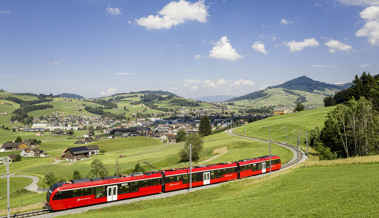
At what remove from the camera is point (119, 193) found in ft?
107

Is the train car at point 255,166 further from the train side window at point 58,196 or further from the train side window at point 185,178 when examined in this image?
the train side window at point 58,196

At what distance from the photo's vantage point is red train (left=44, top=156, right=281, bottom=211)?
1153 inches

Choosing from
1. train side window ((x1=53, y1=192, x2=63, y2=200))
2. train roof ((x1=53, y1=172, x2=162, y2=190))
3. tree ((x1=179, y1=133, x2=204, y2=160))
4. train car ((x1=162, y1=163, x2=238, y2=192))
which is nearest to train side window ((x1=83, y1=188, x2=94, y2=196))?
train roof ((x1=53, y1=172, x2=162, y2=190))

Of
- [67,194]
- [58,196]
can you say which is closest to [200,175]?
[67,194]

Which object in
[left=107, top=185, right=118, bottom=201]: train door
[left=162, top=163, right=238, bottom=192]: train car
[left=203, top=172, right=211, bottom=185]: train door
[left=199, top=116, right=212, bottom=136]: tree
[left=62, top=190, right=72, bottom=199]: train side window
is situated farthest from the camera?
[left=199, top=116, right=212, bottom=136]: tree

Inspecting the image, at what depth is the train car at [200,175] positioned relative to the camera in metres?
37.2

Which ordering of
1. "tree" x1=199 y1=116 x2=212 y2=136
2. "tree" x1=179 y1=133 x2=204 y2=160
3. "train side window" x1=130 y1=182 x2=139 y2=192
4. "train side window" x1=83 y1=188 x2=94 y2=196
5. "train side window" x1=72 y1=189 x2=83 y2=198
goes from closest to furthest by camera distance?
1. "train side window" x1=72 y1=189 x2=83 y2=198
2. "train side window" x1=83 y1=188 x2=94 y2=196
3. "train side window" x1=130 y1=182 x2=139 y2=192
4. "tree" x1=179 y1=133 x2=204 y2=160
5. "tree" x1=199 y1=116 x2=212 y2=136

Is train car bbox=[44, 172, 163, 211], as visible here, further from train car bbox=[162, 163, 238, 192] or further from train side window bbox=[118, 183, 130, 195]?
train car bbox=[162, 163, 238, 192]

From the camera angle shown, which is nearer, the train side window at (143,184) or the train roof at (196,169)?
the train side window at (143,184)

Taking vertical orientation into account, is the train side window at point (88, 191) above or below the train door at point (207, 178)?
above

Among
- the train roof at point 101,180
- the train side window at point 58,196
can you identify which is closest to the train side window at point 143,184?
the train roof at point 101,180

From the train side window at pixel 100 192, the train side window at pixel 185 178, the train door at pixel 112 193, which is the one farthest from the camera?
the train side window at pixel 185 178

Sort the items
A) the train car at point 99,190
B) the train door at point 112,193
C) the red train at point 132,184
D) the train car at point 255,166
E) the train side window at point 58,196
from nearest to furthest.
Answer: the train side window at point 58,196, the train car at point 99,190, the red train at point 132,184, the train door at point 112,193, the train car at point 255,166

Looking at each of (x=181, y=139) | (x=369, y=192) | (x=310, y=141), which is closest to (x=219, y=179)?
(x=369, y=192)
